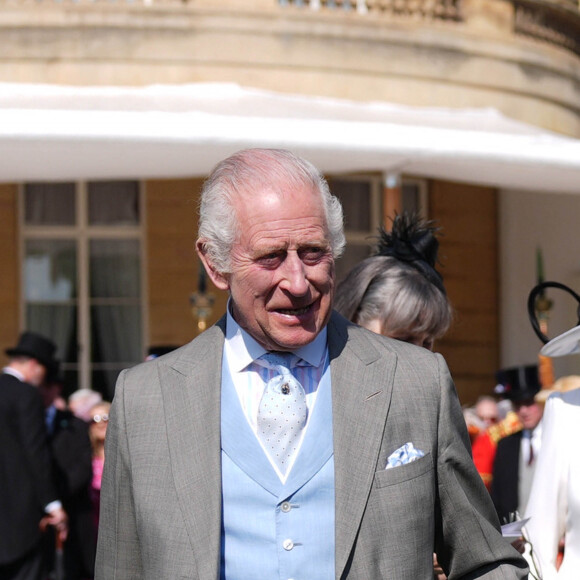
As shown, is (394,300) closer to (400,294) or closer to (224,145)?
(400,294)

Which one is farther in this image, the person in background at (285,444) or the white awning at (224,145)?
the white awning at (224,145)

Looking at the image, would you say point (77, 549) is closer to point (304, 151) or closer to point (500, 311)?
point (304, 151)

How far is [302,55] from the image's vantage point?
385 inches

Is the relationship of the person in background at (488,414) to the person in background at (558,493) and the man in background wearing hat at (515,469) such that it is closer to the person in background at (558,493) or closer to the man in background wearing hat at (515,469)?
the man in background wearing hat at (515,469)

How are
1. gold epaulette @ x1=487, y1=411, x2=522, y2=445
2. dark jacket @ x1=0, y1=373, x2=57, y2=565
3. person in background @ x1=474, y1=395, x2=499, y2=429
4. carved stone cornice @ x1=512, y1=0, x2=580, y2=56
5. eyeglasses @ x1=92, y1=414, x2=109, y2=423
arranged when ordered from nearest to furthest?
1. dark jacket @ x1=0, y1=373, x2=57, y2=565
2. eyeglasses @ x1=92, y1=414, x2=109, y2=423
3. gold epaulette @ x1=487, y1=411, x2=522, y2=445
4. person in background @ x1=474, y1=395, x2=499, y2=429
5. carved stone cornice @ x1=512, y1=0, x2=580, y2=56

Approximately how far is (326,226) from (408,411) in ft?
1.29

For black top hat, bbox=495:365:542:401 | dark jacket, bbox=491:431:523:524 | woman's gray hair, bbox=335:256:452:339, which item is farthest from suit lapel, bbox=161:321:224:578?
black top hat, bbox=495:365:542:401

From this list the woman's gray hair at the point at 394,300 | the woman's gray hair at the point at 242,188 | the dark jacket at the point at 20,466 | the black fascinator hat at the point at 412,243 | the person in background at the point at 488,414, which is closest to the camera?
the woman's gray hair at the point at 242,188

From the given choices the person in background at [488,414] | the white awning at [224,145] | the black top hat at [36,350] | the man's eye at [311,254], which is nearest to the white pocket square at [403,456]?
the man's eye at [311,254]

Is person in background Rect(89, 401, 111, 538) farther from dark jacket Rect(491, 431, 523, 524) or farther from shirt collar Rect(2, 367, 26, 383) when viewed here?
dark jacket Rect(491, 431, 523, 524)

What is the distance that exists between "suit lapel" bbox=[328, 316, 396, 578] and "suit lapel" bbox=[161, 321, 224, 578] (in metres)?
0.23

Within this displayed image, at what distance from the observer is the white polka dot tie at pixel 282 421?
242 cm

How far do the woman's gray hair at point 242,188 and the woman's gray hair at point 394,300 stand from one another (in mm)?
717

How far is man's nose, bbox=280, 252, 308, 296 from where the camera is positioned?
7.63 feet
